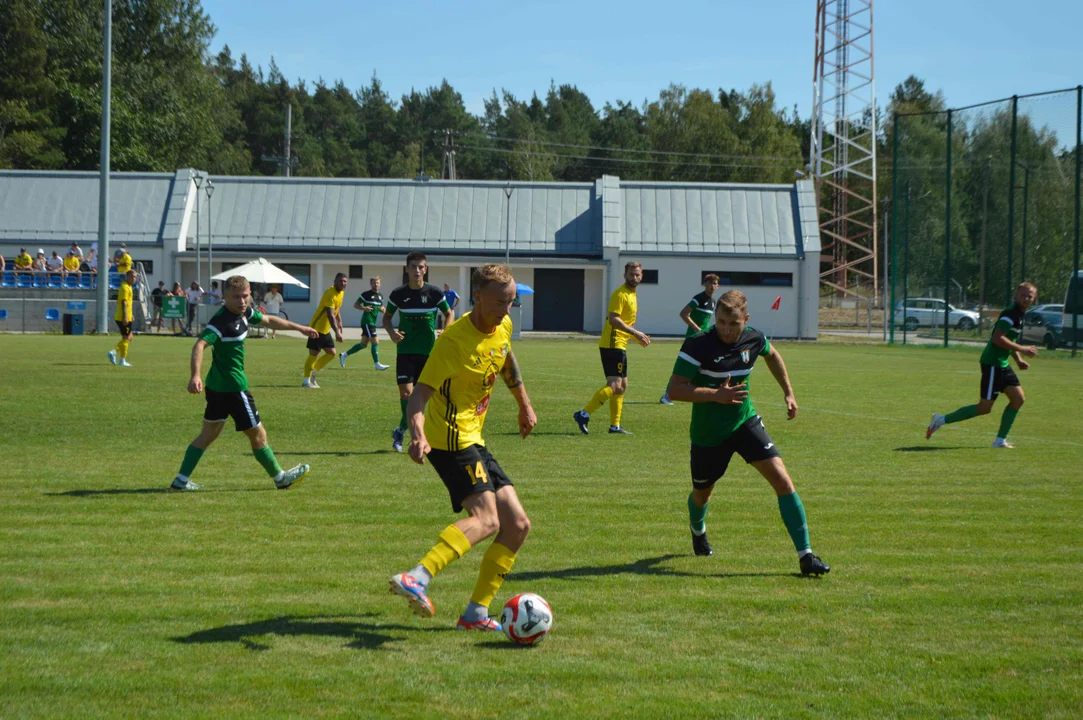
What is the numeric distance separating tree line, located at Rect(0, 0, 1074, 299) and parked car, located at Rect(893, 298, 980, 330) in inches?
41.3

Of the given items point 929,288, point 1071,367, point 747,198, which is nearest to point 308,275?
point 747,198

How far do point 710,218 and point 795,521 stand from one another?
45.7 m

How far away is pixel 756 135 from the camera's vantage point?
82.1 metres

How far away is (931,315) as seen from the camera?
39.4 m

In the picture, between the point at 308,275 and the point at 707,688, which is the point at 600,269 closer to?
the point at 308,275

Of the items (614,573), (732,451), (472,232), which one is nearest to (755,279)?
(472,232)

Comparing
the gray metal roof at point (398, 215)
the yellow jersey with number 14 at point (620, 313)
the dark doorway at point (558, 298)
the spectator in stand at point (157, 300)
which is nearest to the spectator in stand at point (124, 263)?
the spectator in stand at point (157, 300)

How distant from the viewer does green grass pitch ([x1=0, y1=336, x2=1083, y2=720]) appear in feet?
15.4

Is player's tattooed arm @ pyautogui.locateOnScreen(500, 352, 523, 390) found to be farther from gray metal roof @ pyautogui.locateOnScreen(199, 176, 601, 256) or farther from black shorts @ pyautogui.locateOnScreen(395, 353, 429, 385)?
gray metal roof @ pyautogui.locateOnScreen(199, 176, 601, 256)

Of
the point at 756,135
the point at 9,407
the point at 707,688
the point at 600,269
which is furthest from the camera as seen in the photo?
the point at 756,135

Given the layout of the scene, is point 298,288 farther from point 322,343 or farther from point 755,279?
point 322,343

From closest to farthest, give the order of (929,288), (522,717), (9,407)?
(522,717) < (9,407) < (929,288)

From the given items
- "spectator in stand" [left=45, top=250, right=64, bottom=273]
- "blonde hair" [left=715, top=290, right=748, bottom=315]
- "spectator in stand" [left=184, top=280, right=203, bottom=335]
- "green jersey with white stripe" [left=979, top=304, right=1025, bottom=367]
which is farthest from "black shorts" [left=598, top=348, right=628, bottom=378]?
"spectator in stand" [left=45, top=250, right=64, bottom=273]

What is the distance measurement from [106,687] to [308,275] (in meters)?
48.4
